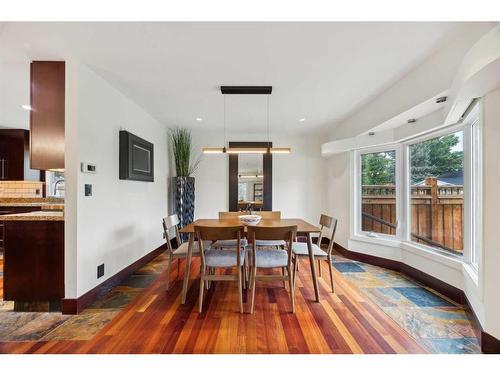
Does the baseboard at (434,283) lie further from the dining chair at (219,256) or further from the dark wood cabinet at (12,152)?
the dark wood cabinet at (12,152)

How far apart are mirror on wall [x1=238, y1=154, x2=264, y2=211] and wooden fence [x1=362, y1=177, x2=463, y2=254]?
2.14 metres

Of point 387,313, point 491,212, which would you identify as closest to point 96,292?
point 387,313

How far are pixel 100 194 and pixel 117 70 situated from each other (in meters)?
1.35

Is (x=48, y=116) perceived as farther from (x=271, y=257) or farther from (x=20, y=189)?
(x=20, y=189)

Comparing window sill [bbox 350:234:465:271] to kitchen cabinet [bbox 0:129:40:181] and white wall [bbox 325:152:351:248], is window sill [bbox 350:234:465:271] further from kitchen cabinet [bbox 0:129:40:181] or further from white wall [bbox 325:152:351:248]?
kitchen cabinet [bbox 0:129:40:181]

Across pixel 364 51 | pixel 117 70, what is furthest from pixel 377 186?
pixel 117 70

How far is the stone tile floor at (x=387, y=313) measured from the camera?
1.84 m

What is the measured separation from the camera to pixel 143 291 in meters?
2.67

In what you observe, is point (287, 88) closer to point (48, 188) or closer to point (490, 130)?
point (490, 130)

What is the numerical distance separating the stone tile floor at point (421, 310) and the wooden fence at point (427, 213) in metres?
0.62

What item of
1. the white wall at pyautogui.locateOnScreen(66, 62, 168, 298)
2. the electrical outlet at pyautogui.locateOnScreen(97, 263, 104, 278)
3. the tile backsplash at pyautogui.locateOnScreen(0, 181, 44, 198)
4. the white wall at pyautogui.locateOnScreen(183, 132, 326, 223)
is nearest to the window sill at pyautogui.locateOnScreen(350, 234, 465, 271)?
the white wall at pyautogui.locateOnScreen(183, 132, 326, 223)

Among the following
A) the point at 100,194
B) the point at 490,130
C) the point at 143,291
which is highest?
the point at 490,130

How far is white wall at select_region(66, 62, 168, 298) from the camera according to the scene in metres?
2.18

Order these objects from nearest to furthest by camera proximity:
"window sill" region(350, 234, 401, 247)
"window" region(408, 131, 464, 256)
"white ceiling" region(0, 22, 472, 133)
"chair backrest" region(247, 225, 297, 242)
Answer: "white ceiling" region(0, 22, 472, 133)
"chair backrest" region(247, 225, 297, 242)
"window" region(408, 131, 464, 256)
"window sill" region(350, 234, 401, 247)
